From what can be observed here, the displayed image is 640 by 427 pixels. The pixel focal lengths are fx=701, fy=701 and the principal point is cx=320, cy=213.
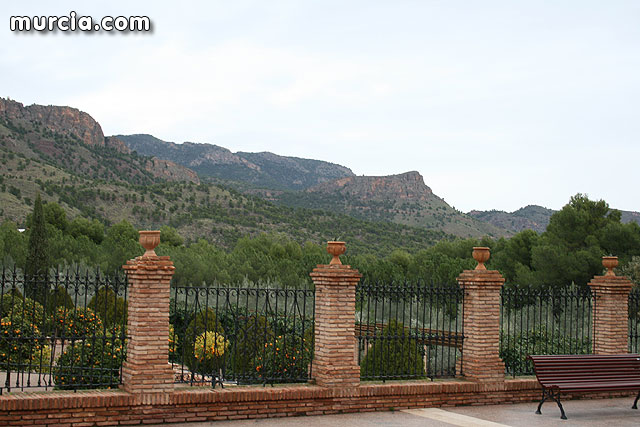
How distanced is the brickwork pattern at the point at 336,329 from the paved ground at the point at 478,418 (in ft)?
1.84

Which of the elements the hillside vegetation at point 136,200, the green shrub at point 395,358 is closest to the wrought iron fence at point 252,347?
the green shrub at point 395,358

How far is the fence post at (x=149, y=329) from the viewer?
865 centimetres

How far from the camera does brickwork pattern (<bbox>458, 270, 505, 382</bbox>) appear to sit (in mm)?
10805

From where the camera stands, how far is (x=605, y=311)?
1216 cm

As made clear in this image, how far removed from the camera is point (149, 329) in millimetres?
8695

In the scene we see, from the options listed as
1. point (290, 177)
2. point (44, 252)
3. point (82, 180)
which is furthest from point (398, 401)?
point (290, 177)

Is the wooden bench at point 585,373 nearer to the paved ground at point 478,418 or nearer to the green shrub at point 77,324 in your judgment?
the paved ground at point 478,418

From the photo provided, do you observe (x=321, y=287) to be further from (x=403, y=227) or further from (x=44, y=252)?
(x=403, y=227)

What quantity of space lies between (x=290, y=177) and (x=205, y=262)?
352ft

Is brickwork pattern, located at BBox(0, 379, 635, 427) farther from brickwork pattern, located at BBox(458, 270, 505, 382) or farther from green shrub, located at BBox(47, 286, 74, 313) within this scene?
green shrub, located at BBox(47, 286, 74, 313)

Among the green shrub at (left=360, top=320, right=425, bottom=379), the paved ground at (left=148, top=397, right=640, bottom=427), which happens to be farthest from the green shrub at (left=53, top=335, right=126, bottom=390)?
the green shrub at (left=360, top=320, right=425, bottom=379)

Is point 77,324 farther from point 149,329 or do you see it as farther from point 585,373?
point 585,373

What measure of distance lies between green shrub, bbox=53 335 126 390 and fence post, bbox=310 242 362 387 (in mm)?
2714

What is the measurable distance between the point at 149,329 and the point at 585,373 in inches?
254
